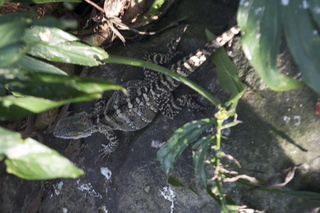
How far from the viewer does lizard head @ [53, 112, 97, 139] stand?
409 centimetres

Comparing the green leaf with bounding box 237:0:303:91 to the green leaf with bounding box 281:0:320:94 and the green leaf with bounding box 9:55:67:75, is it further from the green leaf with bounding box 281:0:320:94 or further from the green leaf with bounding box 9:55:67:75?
the green leaf with bounding box 9:55:67:75

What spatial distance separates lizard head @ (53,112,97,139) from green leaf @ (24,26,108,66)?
1792 millimetres

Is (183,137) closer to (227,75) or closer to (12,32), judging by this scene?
(227,75)

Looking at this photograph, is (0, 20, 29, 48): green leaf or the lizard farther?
the lizard

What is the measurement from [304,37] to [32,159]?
67.9 inches

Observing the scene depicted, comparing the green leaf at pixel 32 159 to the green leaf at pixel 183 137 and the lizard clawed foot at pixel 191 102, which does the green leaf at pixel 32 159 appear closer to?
the green leaf at pixel 183 137

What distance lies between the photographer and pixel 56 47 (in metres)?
2.42

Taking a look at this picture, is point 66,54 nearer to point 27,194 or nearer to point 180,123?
point 180,123

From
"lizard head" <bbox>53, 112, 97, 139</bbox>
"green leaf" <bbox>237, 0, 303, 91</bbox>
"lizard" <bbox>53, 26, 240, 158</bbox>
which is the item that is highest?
"green leaf" <bbox>237, 0, 303, 91</bbox>

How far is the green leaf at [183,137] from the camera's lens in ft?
7.66

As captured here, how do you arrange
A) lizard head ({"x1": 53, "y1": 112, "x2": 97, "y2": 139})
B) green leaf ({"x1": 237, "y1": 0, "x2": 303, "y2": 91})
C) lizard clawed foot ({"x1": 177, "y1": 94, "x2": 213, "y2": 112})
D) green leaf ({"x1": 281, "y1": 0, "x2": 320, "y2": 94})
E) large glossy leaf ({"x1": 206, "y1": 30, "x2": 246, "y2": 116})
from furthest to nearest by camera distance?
1. lizard head ({"x1": 53, "y1": 112, "x2": 97, "y2": 139})
2. lizard clawed foot ({"x1": 177, "y1": 94, "x2": 213, "y2": 112})
3. large glossy leaf ({"x1": 206, "y1": 30, "x2": 246, "y2": 116})
4. green leaf ({"x1": 237, "y1": 0, "x2": 303, "y2": 91})
5. green leaf ({"x1": 281, "y1": 0, "x2": 320, "y2": 94})

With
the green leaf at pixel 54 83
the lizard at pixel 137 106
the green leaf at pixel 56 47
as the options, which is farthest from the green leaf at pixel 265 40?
the green leaf at pixel 56 47

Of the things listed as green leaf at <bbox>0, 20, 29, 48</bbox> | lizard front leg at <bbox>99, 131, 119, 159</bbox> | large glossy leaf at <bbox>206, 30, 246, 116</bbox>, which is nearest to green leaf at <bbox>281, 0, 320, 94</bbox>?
large glossy leaf at <bbox>206, 30, 246, 116</bbox>

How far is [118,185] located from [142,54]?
1.72 metres
